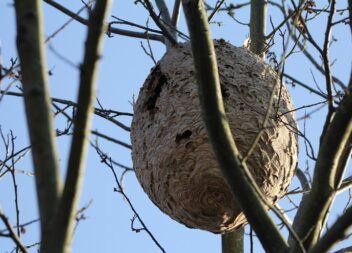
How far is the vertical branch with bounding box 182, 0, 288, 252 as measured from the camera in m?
2.10

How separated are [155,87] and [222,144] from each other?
1186 mm

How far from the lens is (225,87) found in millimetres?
2988

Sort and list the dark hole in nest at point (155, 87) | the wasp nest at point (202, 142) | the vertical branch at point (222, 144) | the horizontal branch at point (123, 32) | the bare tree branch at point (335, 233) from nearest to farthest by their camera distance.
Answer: the bare tree branch at point (335, 233) < the vertical branch at point (222, 144) < the wasp nest at point (202, 142) < the dark hole in nest at point (155, 87) < the horizontal branch at point (123, 32)

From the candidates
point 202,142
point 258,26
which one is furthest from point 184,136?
point 258,26

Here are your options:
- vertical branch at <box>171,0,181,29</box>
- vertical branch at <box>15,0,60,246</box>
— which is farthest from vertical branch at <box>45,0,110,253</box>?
vertical branch at <box>171,0,181,29</box>

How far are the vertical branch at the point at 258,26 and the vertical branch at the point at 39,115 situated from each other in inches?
95.2

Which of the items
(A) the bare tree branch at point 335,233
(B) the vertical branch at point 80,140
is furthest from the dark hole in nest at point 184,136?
(B) the vertical branch at point 80,140

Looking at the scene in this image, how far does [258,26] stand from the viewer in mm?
4098

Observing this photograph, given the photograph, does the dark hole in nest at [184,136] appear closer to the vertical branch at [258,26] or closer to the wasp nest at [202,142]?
the wasp nest at [202,142]

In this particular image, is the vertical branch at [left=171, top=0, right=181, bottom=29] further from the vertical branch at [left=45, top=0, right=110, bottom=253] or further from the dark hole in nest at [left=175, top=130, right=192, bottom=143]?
the vertical branch at [left=45, top=0, right=110, bottom=253]

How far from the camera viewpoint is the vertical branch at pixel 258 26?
3971mm

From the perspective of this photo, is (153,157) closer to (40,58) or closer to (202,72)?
(202,72)

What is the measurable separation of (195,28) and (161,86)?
1.09m

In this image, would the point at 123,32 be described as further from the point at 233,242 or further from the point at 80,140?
the point at 80,140
